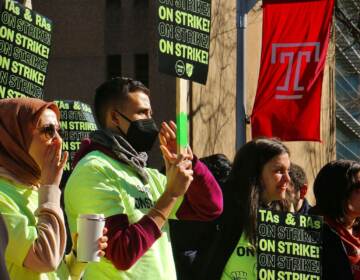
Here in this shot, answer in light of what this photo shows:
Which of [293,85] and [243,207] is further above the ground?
[293,85]

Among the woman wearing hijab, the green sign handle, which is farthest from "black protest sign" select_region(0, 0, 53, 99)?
the woman wearing hijab

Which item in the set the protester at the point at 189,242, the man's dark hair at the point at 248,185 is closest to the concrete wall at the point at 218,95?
the protester at the point at 189,242

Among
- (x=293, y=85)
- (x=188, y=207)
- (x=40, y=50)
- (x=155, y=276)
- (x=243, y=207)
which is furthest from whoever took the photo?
(x=293, y=85)

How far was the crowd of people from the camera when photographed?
423cm

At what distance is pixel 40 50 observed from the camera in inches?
257

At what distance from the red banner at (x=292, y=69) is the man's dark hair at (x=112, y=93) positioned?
5502 mm

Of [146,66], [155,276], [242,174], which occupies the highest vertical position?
[146,66]

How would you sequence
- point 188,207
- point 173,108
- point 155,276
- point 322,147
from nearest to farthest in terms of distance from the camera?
1. point 155,276
2. point 188,207
3. point 173,108
4. point 322,147

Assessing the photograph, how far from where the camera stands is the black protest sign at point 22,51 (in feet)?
20.4

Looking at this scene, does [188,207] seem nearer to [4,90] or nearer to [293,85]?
[4,90]

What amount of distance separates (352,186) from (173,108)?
908cm

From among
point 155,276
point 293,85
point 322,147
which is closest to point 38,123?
point 155,276

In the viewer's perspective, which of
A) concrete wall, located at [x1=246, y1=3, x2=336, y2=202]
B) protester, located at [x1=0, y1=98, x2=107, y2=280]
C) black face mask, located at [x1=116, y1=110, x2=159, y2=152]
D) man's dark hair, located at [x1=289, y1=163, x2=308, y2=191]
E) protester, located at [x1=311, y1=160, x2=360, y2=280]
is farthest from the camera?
concrete wall, located at [x1=246, y1=3, x2=336, y2=202]

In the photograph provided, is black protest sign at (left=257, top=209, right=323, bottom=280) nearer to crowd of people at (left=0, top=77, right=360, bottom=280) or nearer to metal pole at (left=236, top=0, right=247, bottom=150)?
crowd of people at (left=0, top=77, right=360, bottom=280)
